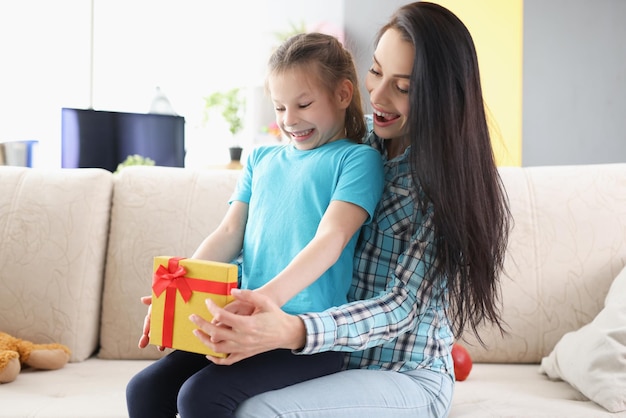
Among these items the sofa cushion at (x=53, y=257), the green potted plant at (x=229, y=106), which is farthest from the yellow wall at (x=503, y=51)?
the sofa cushion at (x=53, y=257)

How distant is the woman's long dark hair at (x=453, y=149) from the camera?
1267 mm

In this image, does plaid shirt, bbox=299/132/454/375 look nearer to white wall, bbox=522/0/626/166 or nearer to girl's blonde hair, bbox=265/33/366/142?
girl's blonde hair, bbox=265/33/366/142

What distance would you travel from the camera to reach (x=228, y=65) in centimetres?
600

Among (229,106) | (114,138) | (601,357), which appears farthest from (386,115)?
(229,106)

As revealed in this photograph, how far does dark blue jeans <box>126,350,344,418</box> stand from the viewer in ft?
3.74

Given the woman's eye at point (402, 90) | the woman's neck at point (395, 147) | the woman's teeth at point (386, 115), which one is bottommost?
the woman's neck at point (395, 147)

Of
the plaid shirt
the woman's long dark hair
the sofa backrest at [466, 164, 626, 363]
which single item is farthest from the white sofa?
the woman's long dark hair

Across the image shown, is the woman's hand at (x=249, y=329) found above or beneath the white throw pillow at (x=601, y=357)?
above

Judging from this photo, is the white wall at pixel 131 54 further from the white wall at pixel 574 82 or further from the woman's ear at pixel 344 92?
the woman's ear at pixel 344 92

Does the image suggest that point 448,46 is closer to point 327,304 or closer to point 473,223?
point 473,223

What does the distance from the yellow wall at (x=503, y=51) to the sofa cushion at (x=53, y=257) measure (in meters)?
3.89

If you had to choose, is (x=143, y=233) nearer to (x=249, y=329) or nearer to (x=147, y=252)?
(x=147, y=252)

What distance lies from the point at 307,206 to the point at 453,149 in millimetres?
283

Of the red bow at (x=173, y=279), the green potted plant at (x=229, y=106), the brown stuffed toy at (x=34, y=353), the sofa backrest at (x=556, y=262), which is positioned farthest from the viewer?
the green potted plant at (x=229, y=106)
